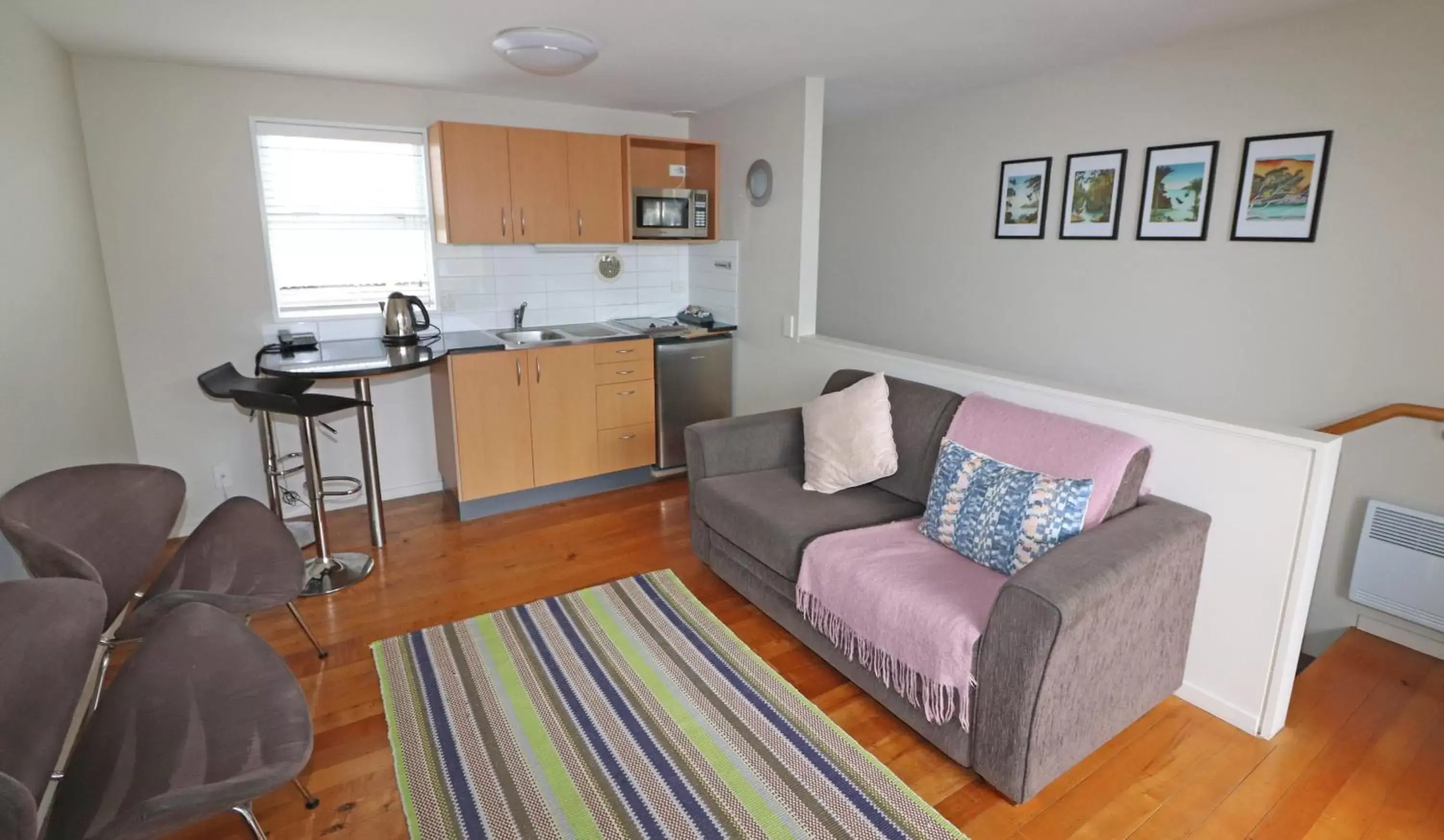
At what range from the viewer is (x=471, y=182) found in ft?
12.4

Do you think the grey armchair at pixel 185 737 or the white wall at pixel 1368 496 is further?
the white wall at pixel 1368 496

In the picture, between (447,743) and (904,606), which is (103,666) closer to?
(447,743)

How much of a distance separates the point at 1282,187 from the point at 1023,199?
48.0 inches

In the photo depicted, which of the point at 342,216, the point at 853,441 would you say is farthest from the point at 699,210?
the point at 853,441

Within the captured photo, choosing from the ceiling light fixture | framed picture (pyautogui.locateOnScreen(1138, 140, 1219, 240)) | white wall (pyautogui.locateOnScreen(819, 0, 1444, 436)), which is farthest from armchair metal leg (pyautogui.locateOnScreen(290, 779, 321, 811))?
framed picture (pyautogui.locateOnScreen(1138, 140, 1219, 240))

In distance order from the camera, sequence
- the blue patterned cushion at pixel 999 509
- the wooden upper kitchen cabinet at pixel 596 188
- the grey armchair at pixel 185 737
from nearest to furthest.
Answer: the grey armchair at pixel 185 737
the blue patterned cushion at pixel 999 509
the wooden upper kitchen cabinet at pixel 596 188

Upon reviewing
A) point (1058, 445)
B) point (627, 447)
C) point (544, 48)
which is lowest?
point (627, 447)

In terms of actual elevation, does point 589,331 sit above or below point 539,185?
below

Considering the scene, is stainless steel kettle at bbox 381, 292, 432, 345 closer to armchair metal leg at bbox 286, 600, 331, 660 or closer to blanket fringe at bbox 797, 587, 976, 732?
armchair metal leg at bbox 286, 600, 331, 660

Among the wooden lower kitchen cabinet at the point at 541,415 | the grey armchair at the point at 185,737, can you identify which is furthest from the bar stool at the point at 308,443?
the grey armchair at the point at 185,737

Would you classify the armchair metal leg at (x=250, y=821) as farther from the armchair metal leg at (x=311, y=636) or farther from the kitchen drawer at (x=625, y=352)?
the kitchen drawer at (x=625, y=352)

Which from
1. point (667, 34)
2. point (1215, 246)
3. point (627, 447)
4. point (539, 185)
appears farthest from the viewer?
point (627, 447)

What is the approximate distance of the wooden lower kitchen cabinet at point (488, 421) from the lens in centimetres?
371

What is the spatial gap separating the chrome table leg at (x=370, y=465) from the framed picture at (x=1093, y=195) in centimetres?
352
